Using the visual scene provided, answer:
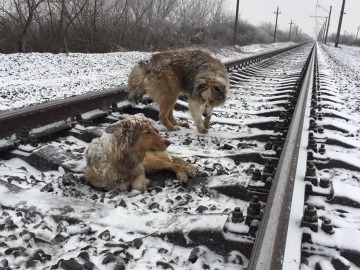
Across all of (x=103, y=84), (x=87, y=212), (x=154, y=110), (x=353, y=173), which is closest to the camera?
(x=87, y=212)

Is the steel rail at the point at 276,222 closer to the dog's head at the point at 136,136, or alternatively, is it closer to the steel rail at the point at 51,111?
the dog's head at the point at 136,136

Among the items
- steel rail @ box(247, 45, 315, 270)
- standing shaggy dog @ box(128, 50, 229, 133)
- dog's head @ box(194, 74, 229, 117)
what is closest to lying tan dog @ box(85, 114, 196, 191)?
steel rail @ box(247, 45, 315, 270)

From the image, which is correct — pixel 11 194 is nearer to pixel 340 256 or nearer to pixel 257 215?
pixel 257 215

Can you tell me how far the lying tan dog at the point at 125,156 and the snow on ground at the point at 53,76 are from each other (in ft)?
11.6

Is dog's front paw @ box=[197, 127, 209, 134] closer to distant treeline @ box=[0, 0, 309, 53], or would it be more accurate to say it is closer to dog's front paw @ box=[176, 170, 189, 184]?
dog's front paw @ box=[176, 170, 189, 184]

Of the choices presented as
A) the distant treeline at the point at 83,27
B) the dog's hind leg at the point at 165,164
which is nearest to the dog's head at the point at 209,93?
the dog's hind leg at the point at 165,164

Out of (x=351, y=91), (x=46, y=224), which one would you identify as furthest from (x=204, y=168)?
(x=351, y=91)

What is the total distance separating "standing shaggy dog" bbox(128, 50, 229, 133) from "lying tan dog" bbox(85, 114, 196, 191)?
6.11ft

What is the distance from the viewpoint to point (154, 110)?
6258 millimetres

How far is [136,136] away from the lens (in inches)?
141

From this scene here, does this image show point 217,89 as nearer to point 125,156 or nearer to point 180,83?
point 180,83

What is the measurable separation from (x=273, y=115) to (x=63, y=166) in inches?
151

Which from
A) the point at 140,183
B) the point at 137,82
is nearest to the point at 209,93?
the point at 137,82

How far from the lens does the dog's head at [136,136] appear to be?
11.7 feet
